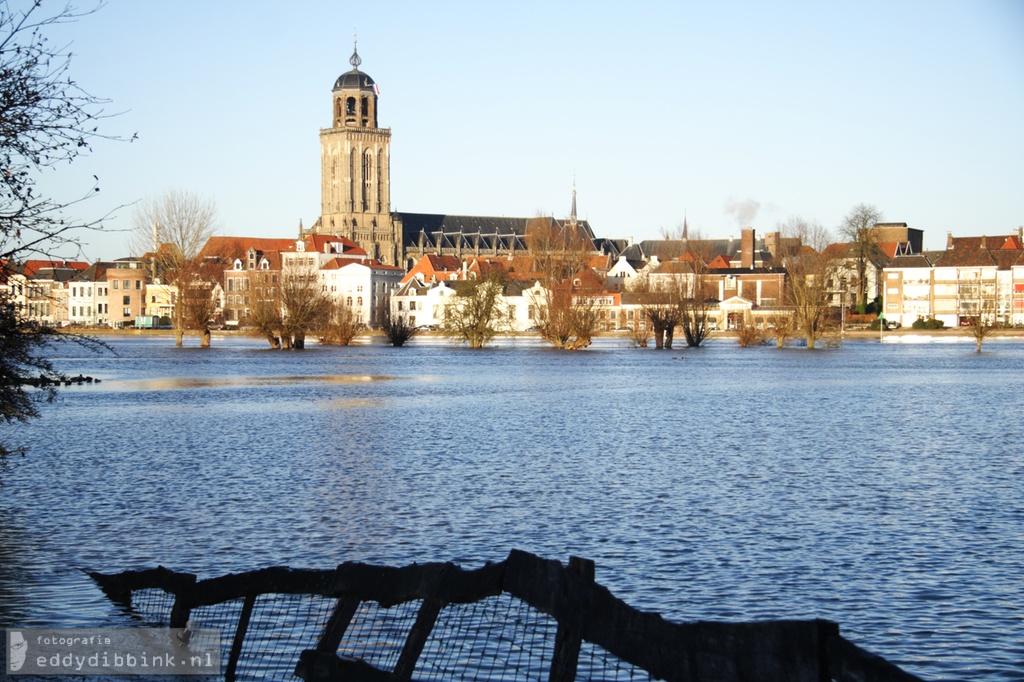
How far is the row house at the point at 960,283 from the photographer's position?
480 feet

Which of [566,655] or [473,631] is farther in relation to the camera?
[473,631]

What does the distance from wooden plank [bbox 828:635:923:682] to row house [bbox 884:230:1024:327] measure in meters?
146

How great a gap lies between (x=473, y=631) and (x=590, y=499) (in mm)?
8665

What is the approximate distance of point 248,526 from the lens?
1734 cm

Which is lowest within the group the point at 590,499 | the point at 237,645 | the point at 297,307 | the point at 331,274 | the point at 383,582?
the point at 590,499

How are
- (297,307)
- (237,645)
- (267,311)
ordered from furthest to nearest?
(297,307) < (267,311) < (237,645)

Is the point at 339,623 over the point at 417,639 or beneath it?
beneath

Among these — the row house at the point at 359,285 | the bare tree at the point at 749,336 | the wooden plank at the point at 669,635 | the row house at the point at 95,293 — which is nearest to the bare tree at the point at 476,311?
the bare tree at the point at 749,336

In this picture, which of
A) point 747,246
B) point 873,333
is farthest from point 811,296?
point 747,246

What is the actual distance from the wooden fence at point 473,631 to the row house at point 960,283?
14173cm

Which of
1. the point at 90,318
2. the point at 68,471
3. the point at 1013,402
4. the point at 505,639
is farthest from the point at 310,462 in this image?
the point at 90,318

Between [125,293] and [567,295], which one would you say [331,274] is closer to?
[125,293]

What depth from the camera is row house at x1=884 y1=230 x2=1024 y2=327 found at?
146375 millimetres

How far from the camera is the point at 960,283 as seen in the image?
14975 centimetres
